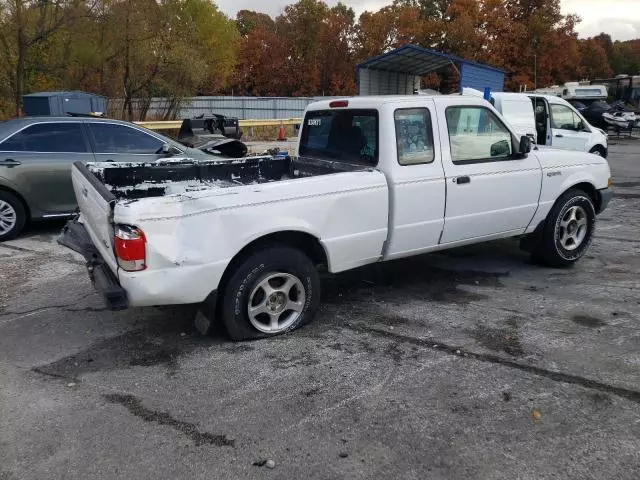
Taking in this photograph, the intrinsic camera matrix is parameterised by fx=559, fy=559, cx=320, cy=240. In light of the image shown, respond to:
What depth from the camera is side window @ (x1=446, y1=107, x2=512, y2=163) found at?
5.04m

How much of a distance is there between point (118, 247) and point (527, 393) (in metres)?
2.78

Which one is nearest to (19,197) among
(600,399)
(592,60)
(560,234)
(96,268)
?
(96,268)

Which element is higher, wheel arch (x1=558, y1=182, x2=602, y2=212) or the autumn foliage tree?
the autumn foliage tree

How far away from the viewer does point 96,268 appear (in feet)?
13.9

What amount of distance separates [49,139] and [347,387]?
583 cm

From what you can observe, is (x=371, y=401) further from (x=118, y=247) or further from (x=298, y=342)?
(x=118, y=247)

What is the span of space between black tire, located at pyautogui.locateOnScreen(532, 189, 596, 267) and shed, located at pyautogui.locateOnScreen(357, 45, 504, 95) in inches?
504

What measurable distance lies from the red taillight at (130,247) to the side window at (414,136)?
222cm

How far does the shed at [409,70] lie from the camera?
18922 mm

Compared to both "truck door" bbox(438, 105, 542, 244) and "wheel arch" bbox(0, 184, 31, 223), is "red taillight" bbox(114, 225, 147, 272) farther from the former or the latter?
"wheel arch" bbox(0, 184, 31, 223)

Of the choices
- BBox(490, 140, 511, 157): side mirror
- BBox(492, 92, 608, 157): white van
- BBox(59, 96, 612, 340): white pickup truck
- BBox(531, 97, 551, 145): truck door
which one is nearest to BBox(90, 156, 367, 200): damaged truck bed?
BBox(59, 96, 612, 340): white pickup truck

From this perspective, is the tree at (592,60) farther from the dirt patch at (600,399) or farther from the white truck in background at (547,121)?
the dirt patch at (600,399)

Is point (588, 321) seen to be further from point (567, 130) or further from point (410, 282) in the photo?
point (567, 130)

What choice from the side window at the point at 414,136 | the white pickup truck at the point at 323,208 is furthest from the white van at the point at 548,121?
the side window at the point at 414,136
